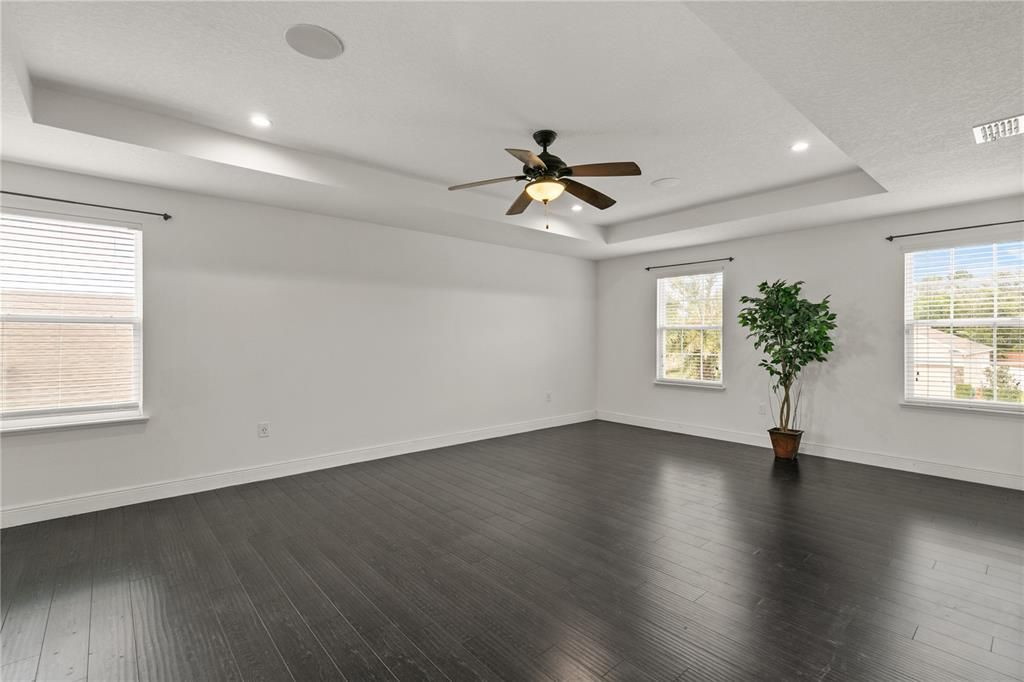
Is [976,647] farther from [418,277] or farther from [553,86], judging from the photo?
[418,277]

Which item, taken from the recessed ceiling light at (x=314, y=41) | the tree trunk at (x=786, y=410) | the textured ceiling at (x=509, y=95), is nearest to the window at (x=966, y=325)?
the textured ceiling at (x=509, y=95)

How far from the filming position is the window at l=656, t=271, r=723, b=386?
604cm

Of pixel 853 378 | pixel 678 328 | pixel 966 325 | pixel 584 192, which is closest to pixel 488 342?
pixel 678 328

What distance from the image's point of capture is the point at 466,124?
320cm

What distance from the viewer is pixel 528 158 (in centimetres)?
288

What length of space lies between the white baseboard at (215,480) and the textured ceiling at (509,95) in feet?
7.85

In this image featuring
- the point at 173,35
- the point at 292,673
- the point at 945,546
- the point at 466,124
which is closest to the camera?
the point at 292,673

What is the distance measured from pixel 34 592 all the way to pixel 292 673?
1.68 m

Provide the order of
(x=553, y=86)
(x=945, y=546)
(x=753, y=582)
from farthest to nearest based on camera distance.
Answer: (x=945, y=546)
(x=553, y=86)
(x=753, y=582)

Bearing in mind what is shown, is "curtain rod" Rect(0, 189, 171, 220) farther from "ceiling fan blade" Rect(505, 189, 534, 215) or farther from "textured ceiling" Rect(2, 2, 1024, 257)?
"ceiling fan blade" Rect(505, 189, 534, 215)

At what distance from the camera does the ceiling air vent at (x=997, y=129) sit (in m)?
2.64

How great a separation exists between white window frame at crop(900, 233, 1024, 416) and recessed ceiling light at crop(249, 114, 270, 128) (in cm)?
568

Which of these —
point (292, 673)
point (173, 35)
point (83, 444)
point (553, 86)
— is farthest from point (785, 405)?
point (83, 444)

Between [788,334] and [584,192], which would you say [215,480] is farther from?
[788,334]
